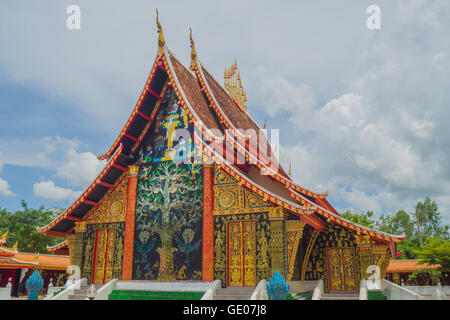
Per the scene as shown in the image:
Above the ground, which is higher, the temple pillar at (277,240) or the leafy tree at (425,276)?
the temple pillar at (277,240)

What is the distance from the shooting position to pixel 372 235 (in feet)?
34.6

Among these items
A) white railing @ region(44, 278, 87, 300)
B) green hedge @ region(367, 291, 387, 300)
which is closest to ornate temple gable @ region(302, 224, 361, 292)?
green hedge @ region(367, 291, 387, 300)

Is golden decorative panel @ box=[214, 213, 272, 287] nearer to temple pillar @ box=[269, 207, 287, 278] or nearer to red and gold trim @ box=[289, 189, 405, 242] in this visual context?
temple pillar @ box=[269, 207, 287, 278]

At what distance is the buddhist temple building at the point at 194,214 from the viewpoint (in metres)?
10.4

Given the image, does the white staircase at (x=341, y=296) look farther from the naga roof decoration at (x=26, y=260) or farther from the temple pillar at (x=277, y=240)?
the naga roof decoration at (x=26, y=260)

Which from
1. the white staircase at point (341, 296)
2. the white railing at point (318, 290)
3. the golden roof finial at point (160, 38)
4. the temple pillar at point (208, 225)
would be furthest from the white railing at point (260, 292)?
the golden roof finial at point (160, 38)

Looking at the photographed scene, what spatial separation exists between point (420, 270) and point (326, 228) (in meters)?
20.3

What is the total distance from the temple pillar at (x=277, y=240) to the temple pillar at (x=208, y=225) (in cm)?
169

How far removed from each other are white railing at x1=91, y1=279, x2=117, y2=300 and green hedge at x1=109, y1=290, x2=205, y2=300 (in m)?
0.12

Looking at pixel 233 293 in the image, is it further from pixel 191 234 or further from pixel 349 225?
pixel 349 225

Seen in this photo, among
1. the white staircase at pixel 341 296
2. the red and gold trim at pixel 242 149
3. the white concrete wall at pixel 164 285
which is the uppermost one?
the red and gold trim at pixel 242 149

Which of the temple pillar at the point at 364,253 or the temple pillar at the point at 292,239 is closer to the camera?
the temple pillar at the point at 292,239

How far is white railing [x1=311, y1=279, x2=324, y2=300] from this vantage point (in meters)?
10.5
